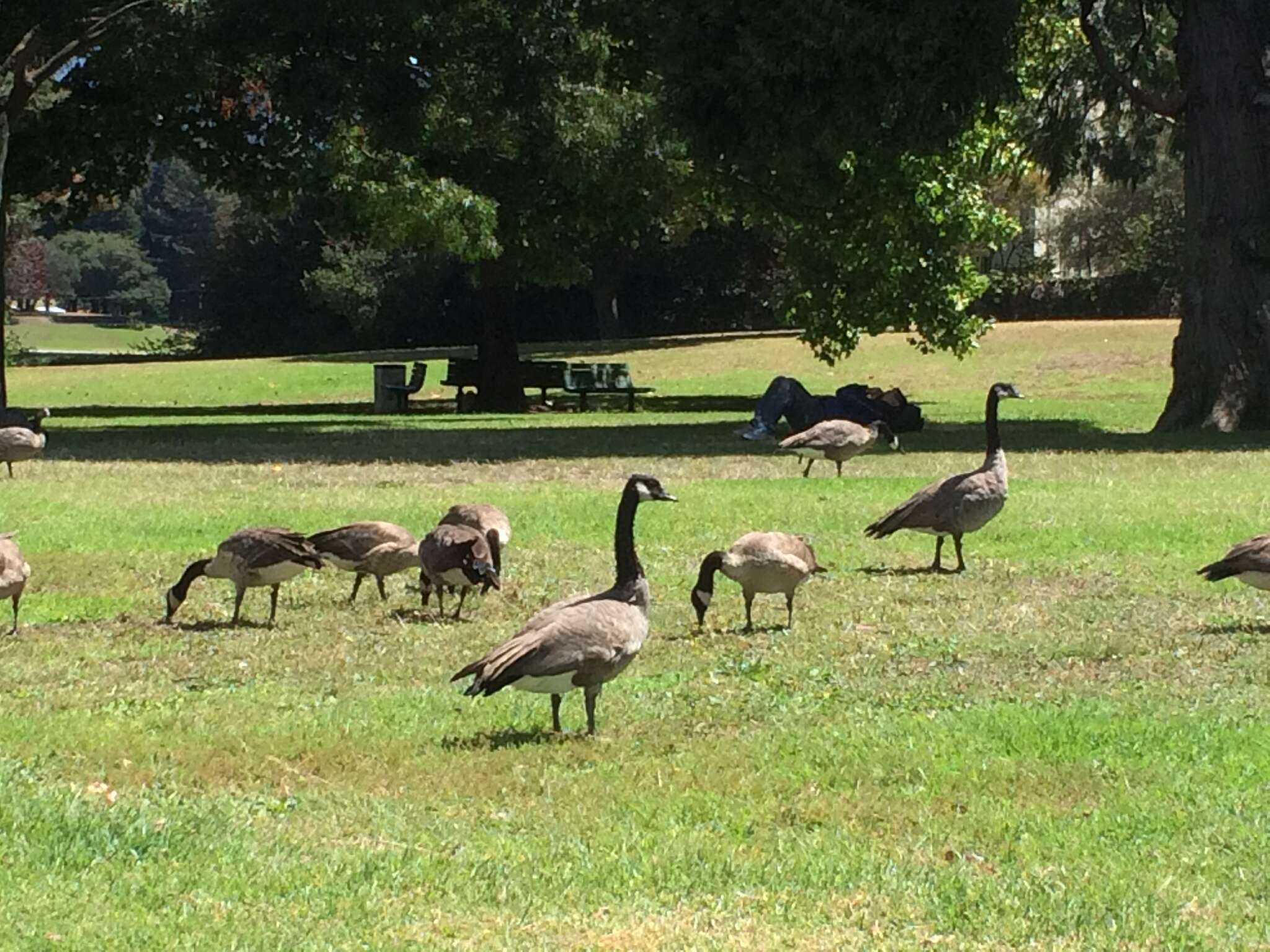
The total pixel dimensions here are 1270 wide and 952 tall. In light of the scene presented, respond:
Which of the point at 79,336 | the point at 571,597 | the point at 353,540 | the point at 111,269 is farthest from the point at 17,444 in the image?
the point at 111,269

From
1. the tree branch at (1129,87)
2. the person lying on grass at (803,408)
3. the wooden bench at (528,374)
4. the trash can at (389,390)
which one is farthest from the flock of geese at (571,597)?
the trash can at (389,390)

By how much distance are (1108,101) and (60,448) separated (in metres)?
21.1

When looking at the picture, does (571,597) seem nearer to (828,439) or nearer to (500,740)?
(500,740)

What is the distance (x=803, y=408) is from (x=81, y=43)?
1447cm

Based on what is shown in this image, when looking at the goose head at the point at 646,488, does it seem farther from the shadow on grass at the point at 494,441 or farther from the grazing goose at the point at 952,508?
the shadow on grass at the point at 494,441

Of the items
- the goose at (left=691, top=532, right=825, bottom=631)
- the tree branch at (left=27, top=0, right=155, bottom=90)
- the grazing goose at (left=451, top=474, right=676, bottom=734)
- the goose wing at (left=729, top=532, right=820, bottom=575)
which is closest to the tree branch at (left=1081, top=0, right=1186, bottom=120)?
the tree branch at (left=27, top=0, right=155, bottom=90)

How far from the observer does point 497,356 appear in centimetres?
4588

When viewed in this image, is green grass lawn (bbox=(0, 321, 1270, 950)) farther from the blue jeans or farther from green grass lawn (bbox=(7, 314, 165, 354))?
green grass lawn (bbox=(7, 314, 165, 354))

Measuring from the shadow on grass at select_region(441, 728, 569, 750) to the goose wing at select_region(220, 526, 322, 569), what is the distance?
352 cm

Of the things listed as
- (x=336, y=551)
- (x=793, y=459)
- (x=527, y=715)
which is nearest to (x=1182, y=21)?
(x=793, y=459)

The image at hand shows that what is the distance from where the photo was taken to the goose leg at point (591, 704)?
365 inches

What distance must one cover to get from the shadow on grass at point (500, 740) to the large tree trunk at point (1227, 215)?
2291 cm

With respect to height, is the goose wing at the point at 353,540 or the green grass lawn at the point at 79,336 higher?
the green grass lawn at the point at 79,336

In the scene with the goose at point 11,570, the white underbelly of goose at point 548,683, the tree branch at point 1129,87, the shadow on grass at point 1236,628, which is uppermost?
the tree branch at point 1129,87
